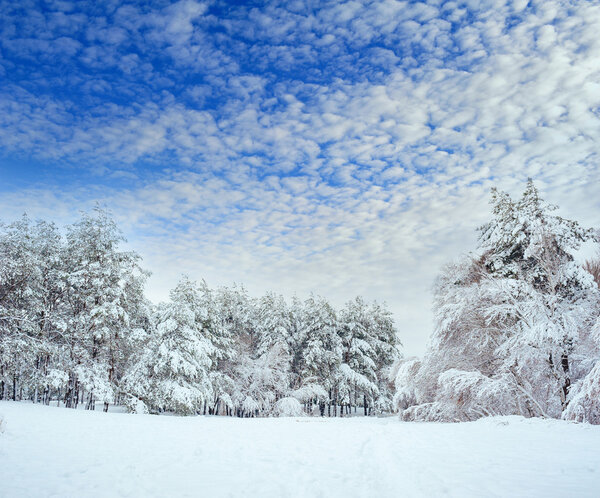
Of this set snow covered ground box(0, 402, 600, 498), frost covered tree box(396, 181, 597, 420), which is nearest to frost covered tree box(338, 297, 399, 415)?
frost covered tree box(396, 181, 597, 420)

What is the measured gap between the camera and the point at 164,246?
29.4 m

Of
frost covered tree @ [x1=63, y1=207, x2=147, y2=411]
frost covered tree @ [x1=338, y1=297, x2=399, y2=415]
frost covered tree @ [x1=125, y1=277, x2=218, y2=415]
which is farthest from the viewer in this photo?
frost covered tree @ [x1=338, y1=297, x2=399, y2=415]

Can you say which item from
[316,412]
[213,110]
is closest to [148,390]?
[213,110]

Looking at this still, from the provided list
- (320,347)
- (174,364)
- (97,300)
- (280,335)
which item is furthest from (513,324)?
(97,300)

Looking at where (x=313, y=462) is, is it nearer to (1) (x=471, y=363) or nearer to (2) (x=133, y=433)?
(2) (x=133, y=433)

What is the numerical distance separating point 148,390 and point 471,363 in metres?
19.2

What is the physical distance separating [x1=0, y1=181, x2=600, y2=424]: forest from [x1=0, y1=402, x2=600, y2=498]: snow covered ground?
16.4ft

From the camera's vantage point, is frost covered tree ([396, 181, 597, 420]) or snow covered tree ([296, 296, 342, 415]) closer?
frost covered tree ([396, 181, 597, 420])

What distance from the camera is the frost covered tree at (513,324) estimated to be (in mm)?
15203

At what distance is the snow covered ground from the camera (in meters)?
5.61

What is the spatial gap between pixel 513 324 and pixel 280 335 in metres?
21.3

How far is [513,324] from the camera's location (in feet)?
58.6

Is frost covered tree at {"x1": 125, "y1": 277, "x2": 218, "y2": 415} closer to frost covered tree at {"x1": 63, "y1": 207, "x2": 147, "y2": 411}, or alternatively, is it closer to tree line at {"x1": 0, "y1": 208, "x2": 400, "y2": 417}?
tree line at {"x1": 0, "y1": 208, "x2": 400, "y2": 417}

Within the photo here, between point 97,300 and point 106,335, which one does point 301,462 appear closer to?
point 106,335
